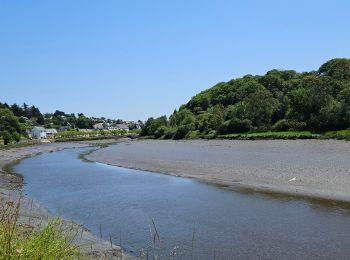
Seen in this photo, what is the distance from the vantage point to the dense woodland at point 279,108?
84375 mm

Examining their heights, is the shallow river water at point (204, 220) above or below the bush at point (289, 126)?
below

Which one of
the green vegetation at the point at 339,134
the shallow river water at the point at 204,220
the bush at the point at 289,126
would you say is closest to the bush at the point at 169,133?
the bush at the point at 289,126

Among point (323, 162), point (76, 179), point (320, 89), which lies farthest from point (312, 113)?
point (76, 179)

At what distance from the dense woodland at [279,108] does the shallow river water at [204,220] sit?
195 feet

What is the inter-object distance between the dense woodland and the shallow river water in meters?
59.4

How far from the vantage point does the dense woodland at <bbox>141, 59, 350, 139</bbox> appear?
8438 centimetres

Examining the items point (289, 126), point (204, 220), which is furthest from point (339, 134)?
point (204, 220)

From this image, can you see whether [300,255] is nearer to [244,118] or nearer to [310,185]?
[310,185]

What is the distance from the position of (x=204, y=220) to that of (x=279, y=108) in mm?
93663

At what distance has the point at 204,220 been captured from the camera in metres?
19.5

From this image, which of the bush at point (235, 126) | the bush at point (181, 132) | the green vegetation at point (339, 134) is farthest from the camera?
the bush at point (181, 132)

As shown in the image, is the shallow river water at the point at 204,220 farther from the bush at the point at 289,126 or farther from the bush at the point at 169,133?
the bush at the point at 169,133

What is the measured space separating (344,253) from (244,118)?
103765 mm

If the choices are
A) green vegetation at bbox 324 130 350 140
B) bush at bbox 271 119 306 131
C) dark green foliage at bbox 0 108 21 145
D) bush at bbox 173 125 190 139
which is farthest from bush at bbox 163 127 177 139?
green vegetation at bbox 324 130 350 140
